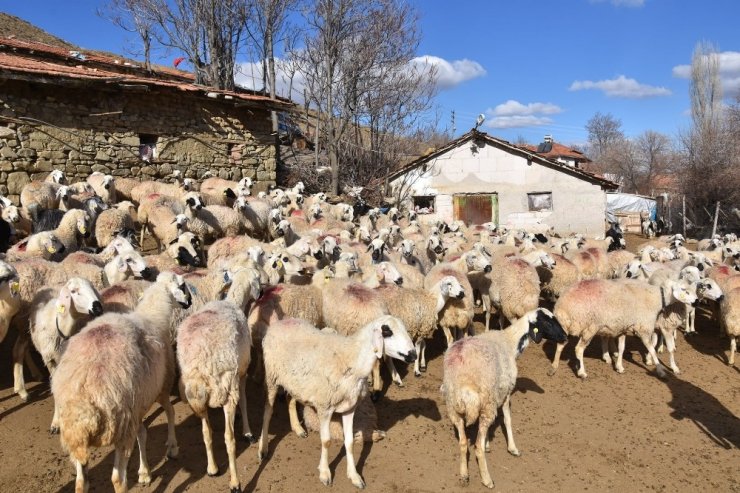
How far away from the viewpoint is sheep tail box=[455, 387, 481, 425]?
5.19 metres

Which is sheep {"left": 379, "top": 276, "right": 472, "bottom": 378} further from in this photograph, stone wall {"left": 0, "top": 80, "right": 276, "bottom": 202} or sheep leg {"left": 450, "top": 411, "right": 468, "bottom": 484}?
stone wall {"left": 0, "top": 80, "right": 276, "bottom": 202}

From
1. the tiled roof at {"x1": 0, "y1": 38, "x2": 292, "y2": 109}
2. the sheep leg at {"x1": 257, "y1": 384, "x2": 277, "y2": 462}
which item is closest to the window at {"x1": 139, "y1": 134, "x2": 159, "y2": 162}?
the tiled roof at {"x1": 0, "y1": 38, "x2": 292, "y2": 109}

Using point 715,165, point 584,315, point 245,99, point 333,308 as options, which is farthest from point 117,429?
point 715,165

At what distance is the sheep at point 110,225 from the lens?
10.6m

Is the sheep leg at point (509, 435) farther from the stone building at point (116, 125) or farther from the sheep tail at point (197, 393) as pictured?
the stone building at point (116, 125)

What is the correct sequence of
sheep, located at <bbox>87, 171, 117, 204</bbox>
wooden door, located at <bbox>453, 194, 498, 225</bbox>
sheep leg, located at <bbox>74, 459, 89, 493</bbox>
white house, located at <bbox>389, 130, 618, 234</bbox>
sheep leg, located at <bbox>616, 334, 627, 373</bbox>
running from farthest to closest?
wooden door, located at <bbox>453, 194, 498, 225</bbox> < white house, located at <bbox>389, 130, 618, 234</bbox> < sheep, located at <bbox>87, 171, 117, 204</bbox> < sheep leg, located at <bbox>616, 334, 627, 373</bbox> < sheep leg, located at <bbox>74, 459, 89, 493</bbox>

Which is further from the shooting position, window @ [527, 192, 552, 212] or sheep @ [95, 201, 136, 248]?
window @ [527, 192, 552, 212]

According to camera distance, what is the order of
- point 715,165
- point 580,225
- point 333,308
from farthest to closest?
point 715,165 → point 580,225 → point 333,308

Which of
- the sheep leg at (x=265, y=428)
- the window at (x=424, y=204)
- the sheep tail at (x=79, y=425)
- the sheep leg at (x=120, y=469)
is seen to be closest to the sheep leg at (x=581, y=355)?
the sheep leg at (x=265, y=428)

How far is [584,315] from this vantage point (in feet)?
26.7

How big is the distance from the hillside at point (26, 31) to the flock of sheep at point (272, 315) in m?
31.8

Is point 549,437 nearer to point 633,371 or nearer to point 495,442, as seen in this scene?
point 495,442

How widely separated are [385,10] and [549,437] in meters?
23.9

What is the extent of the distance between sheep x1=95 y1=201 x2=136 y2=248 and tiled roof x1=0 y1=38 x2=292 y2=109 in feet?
16.5
